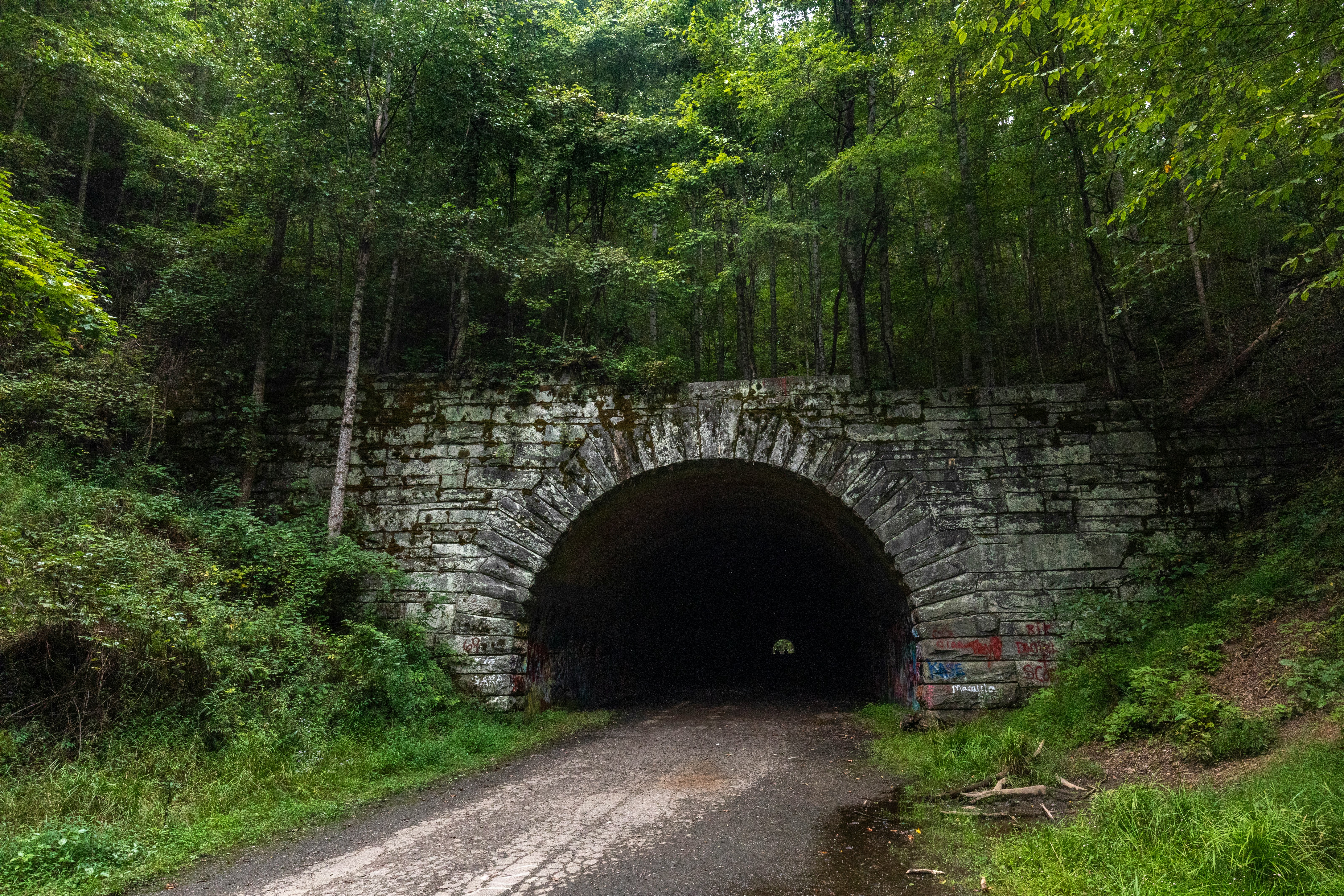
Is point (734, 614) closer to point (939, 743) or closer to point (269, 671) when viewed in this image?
point (939, 743)

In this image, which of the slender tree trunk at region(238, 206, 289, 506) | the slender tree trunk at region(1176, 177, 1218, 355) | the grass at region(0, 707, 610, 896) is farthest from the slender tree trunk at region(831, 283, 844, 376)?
the slender tree trunk at region(238, 206, 289, 506)

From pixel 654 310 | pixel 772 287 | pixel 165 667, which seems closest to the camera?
pixel 165 667

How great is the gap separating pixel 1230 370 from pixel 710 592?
39.0ft

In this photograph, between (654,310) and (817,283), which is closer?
(817,283)

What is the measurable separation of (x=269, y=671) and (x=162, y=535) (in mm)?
2547

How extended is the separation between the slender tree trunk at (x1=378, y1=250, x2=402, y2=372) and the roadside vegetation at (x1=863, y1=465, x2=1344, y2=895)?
867 centimetres

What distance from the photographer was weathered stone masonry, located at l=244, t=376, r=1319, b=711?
7.52 m

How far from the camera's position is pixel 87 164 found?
12000mm

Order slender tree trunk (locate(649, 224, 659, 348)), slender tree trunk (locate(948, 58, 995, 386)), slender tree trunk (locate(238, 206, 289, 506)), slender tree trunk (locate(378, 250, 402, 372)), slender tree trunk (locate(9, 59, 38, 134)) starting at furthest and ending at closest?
slender tree trunk (locate(649, 224, 659, 348))
slender tree trunk (locate(9, 59, 38, 134))
slender tree trunk (locate(948, 58, 995, 386))
slender tree trunk (locate(378, 250, 402, 372))
slender tree trunk (locate(238, 206, 289, 506))

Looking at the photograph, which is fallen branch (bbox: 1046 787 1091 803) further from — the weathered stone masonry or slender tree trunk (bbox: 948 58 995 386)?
slender tree trunk (bbox: 948 58 995 386)

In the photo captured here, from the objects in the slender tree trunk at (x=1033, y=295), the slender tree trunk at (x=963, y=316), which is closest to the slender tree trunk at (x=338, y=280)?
the slender tree trunk at (x=963, y=316)

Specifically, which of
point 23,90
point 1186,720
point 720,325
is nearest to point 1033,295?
point 720,325

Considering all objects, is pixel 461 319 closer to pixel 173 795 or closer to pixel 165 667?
pixel 165 667

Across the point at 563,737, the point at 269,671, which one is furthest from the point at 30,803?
the point at 563,737
